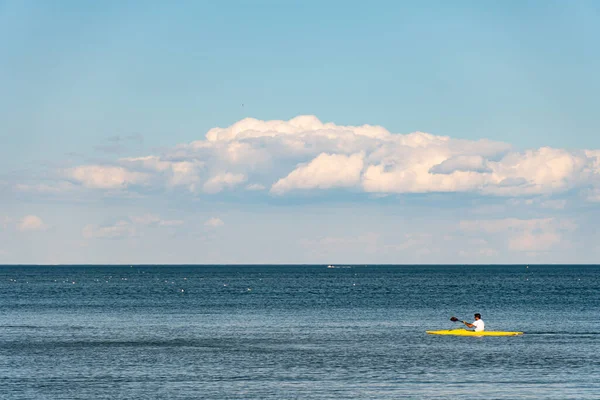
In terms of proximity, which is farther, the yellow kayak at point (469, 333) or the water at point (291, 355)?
the yellow kayak at point (469, 333)

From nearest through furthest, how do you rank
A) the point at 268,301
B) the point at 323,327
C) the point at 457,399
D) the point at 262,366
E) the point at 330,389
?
the point at 457,399, the point at 330,389, the point at 262,366, the point at 323,327, the point at 268,301

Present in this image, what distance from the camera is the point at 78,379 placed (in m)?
46.4

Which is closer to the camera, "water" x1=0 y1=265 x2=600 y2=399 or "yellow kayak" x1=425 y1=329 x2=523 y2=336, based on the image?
"water" x1=0 y1=265 x2=600 y2=399

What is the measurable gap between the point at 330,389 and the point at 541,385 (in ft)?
33.4

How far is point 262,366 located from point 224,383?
6.07 meters

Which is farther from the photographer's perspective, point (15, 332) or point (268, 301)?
point (268, 301)

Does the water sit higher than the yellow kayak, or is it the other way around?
the yellow kayak

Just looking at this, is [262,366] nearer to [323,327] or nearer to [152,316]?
[323,327]

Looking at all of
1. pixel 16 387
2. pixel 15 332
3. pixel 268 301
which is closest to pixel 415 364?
pixel 16 387

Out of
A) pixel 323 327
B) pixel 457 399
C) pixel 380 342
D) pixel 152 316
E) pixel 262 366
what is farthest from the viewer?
pixel 152 316

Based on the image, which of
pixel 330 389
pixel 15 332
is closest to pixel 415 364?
pixel 330 389

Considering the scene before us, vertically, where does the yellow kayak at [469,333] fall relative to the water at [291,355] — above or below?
above

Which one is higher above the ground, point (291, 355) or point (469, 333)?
point (469, 333)

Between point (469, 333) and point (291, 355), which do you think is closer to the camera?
point (291, 355)
